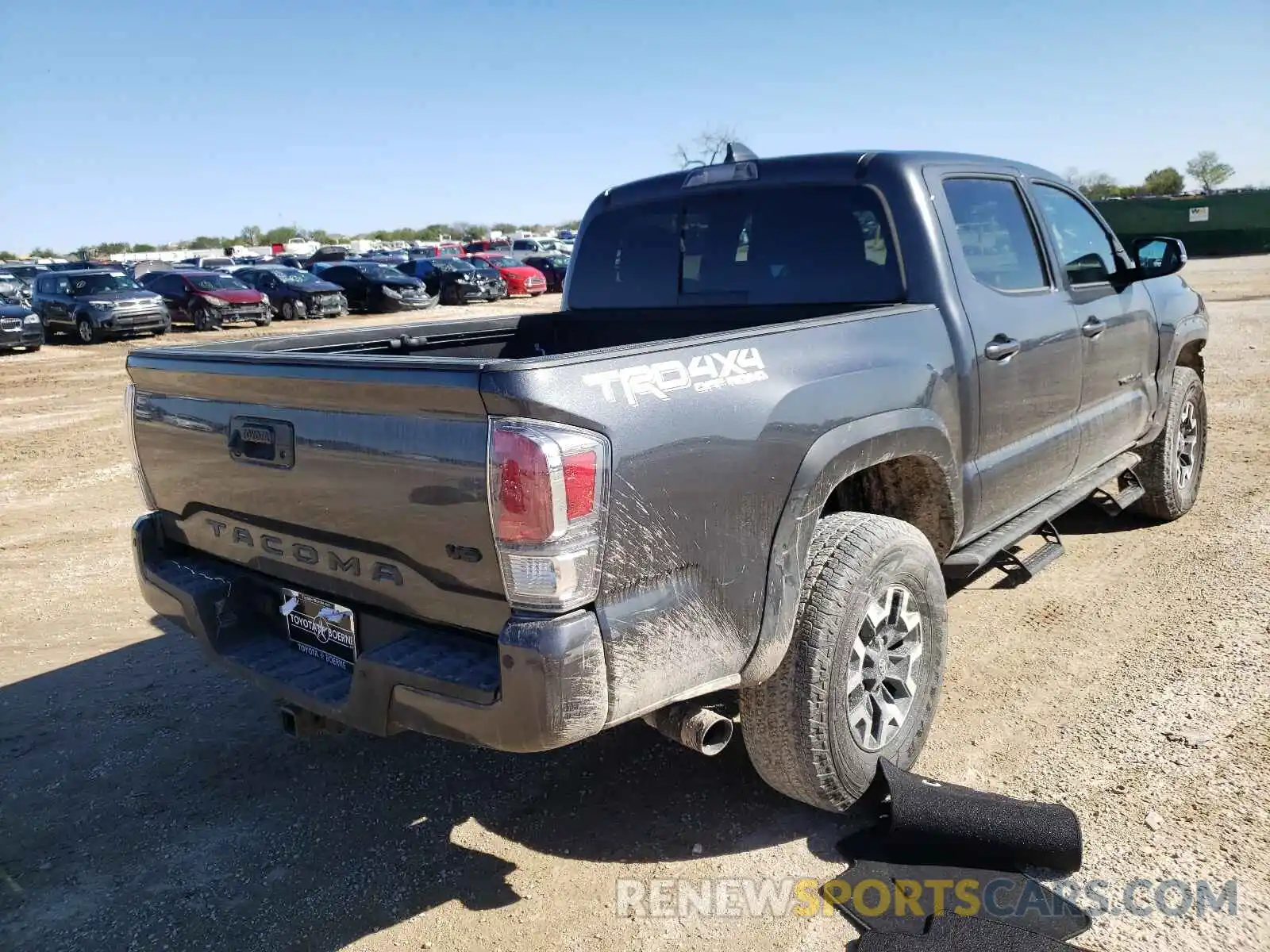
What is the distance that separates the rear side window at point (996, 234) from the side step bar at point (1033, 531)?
3.29 ft

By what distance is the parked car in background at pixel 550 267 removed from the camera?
33834 millimetres

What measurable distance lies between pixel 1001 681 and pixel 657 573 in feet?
7.57

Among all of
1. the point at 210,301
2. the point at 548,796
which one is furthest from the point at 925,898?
the point at 210,301

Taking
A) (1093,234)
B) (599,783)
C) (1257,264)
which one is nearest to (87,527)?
(599,783)

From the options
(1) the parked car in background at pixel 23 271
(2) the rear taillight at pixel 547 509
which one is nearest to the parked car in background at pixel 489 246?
(1) the parked car in background at pixel 23 271

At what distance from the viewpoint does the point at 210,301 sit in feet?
76.7

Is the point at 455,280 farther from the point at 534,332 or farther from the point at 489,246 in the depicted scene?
the point at 534,332

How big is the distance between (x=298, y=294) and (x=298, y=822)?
23975 millimetres

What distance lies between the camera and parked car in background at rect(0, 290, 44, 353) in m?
19.3

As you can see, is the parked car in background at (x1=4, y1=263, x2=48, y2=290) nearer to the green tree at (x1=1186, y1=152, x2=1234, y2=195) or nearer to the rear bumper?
the rear bumper

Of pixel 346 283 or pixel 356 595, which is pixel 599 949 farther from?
pixel 346 283

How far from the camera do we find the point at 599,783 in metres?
3.47

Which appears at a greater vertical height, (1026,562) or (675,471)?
(675,471)

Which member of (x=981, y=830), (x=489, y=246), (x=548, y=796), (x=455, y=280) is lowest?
(x=548, y=796)
